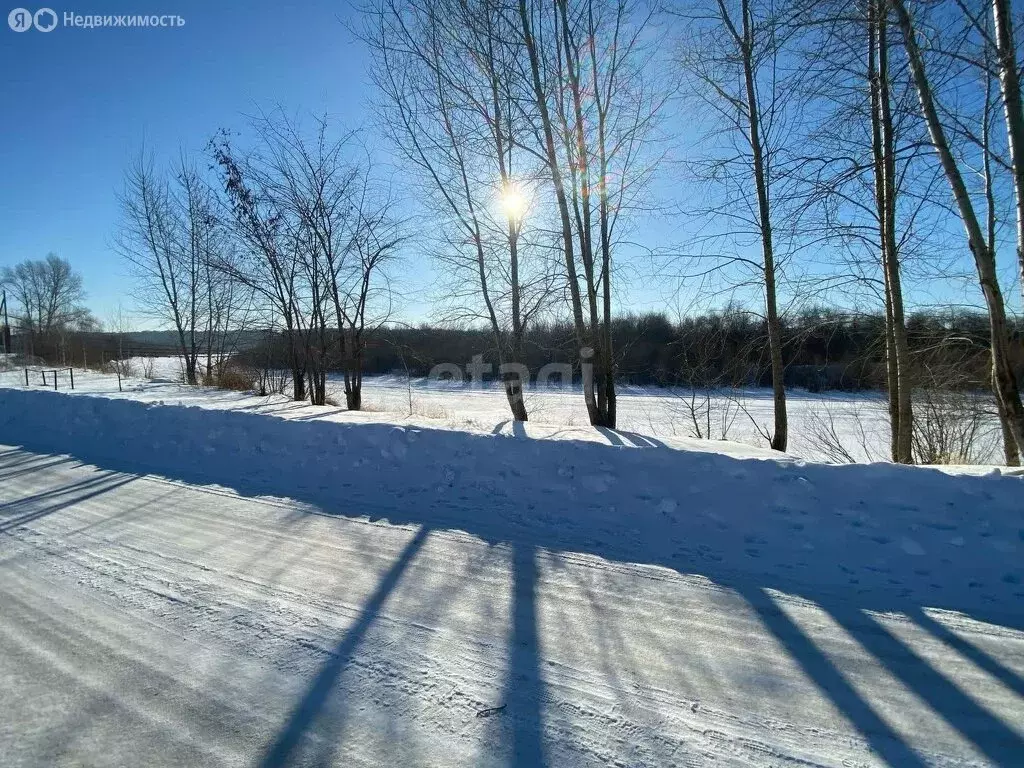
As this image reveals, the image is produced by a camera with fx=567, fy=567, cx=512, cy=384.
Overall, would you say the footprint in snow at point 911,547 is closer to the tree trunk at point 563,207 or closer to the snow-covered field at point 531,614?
the snow-covered field at point 531,614

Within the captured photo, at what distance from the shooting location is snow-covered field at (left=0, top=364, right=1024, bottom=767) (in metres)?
2.33

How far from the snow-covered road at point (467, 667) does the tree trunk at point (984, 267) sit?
4.12 m

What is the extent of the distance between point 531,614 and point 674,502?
2068 mm

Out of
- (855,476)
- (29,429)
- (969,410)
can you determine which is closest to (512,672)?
(855,476)

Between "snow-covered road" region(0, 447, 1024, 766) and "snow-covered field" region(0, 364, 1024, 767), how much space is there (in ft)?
0.05

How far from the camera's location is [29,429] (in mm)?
10898

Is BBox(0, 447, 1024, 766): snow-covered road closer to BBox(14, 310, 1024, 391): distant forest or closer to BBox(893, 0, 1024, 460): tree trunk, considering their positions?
BBox(893, 0, 1024, 460): tree trunk

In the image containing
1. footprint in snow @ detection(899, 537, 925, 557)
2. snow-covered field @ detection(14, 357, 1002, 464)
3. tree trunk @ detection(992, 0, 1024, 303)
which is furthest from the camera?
snow-covered field @ detection(14, 357, 1002, 464)

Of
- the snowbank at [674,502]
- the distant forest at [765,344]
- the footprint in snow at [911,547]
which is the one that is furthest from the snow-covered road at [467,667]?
the distant forest at [765,344]

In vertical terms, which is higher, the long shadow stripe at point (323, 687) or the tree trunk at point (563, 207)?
the tree trunk at point (563, 207)

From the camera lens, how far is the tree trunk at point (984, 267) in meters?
6.02

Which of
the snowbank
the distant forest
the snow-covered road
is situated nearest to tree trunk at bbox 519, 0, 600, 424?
the distant forest

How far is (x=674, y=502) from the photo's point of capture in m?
4.93

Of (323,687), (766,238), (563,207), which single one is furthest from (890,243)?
(323,687)
